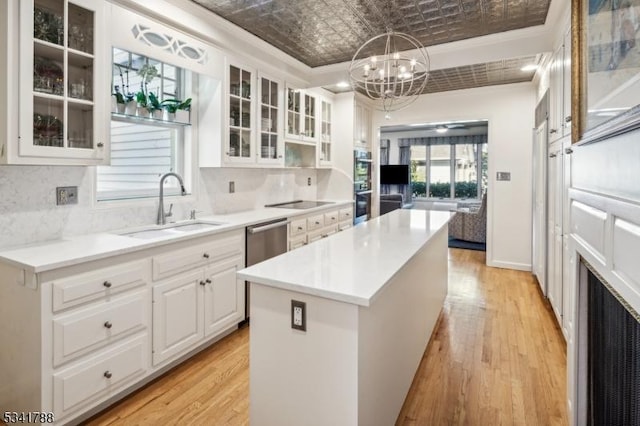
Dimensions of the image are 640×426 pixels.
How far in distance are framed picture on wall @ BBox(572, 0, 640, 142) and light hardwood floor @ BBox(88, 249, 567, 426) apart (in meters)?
1.54

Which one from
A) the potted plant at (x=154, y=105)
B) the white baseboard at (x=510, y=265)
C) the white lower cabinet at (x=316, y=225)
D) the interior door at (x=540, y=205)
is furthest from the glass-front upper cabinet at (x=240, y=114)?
the white baseboard at (x=510, y=265)

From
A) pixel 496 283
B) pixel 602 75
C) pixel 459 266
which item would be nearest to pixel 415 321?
pixel 602 75

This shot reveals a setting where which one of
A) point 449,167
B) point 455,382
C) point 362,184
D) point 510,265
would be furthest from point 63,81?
point 449,167

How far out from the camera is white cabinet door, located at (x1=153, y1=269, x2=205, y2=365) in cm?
226

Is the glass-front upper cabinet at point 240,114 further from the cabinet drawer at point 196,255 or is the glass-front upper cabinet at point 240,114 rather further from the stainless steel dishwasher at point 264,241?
the cabinet drawer at point 196,255

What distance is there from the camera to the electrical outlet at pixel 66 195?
7.45ft

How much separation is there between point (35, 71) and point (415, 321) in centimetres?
251

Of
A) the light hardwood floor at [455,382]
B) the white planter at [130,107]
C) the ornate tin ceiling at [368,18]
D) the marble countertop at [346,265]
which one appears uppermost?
the ornate tin ceiling at [368,18]

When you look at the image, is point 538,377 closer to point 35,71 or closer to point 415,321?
point 415,321

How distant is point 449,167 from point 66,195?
33.5 ft

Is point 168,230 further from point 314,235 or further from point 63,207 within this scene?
point 314,235

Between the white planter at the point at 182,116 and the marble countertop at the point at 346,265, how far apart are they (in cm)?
177

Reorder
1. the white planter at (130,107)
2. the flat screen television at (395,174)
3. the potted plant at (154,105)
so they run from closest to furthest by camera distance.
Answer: the white planter at (130,107), the potted plant at (154,105), the flat screen television at (395,174)

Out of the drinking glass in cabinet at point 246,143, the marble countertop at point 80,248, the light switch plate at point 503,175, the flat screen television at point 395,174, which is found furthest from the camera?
the flat screen television at point 395,174
